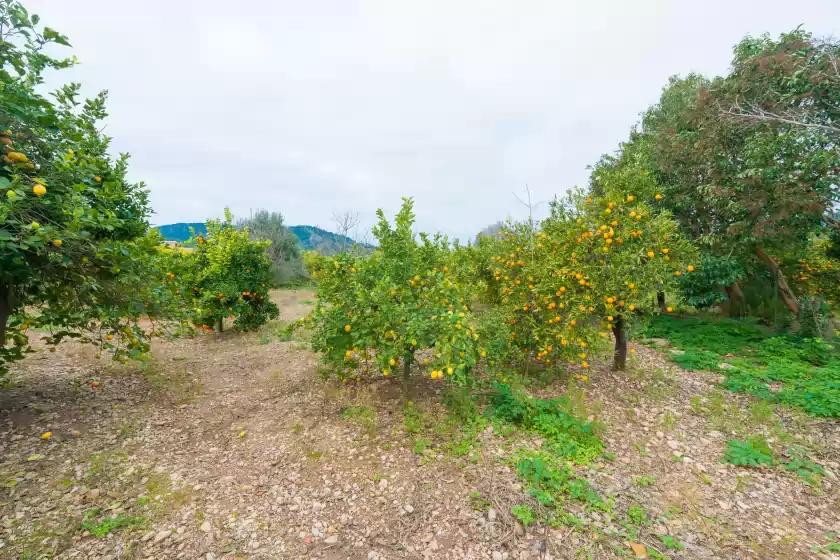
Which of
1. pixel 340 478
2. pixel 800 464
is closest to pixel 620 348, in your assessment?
pixel 800 464

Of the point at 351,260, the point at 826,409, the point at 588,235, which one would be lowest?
the point at 826,409

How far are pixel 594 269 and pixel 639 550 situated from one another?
3345 millimetres

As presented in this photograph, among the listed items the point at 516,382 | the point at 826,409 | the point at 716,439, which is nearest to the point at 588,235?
the point at 516,382

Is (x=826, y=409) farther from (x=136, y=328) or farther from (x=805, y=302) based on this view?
(x=136, y=328)

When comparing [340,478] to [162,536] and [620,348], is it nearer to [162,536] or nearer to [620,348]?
[162,536]

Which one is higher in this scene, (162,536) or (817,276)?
(817,276)

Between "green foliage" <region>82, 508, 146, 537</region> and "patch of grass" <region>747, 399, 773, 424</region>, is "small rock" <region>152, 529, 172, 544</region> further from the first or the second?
"patch of grass" <region>747, 399, 773, 424</region>

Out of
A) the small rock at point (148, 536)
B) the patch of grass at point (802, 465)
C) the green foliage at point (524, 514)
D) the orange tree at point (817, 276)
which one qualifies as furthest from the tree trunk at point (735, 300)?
the small rock at point (148, 536)

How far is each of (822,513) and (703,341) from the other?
6002 mm

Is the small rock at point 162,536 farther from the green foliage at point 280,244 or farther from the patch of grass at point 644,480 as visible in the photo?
the green foliage at point 280,244

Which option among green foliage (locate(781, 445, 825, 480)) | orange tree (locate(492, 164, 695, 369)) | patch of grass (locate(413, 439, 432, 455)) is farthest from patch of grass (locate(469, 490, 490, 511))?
green foliage (locate(781, 445, 825, 480))

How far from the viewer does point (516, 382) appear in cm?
523

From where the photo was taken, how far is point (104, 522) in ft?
9.04

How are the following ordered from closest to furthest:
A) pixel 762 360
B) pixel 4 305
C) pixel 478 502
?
pixel 478 502 < pixel 4 305 < pixel 762 360
